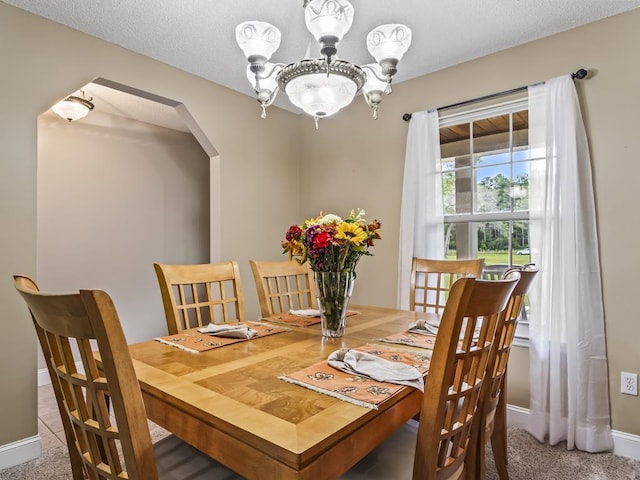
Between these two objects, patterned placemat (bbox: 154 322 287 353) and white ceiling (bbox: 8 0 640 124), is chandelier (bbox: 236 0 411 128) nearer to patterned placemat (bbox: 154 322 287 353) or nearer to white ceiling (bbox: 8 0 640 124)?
white ceiling (bbox: 8 0 640 124)

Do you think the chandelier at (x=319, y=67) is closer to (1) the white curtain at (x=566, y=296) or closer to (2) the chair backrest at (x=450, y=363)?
(2) the chair backrest at (x=450, y=363)

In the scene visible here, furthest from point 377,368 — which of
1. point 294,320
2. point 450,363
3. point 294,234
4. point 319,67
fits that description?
point 319,67

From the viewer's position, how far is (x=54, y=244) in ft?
11.1

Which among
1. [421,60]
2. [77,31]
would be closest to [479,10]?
[421,60]

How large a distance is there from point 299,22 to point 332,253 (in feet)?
5.15

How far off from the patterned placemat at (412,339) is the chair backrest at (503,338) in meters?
0.23

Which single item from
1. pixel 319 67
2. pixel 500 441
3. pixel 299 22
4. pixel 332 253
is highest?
pixel 299 22

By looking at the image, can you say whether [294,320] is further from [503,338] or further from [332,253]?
[503,338]

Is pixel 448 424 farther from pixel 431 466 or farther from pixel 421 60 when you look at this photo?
pixel 421 60

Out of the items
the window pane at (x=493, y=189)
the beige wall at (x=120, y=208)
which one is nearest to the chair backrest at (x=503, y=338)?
the window pane at (x=493, y=189)

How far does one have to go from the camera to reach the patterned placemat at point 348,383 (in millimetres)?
986

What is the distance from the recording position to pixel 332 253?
159 cm

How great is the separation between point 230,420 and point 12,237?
2.09 meters

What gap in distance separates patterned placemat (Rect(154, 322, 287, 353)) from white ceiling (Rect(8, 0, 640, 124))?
1780 millimetres
